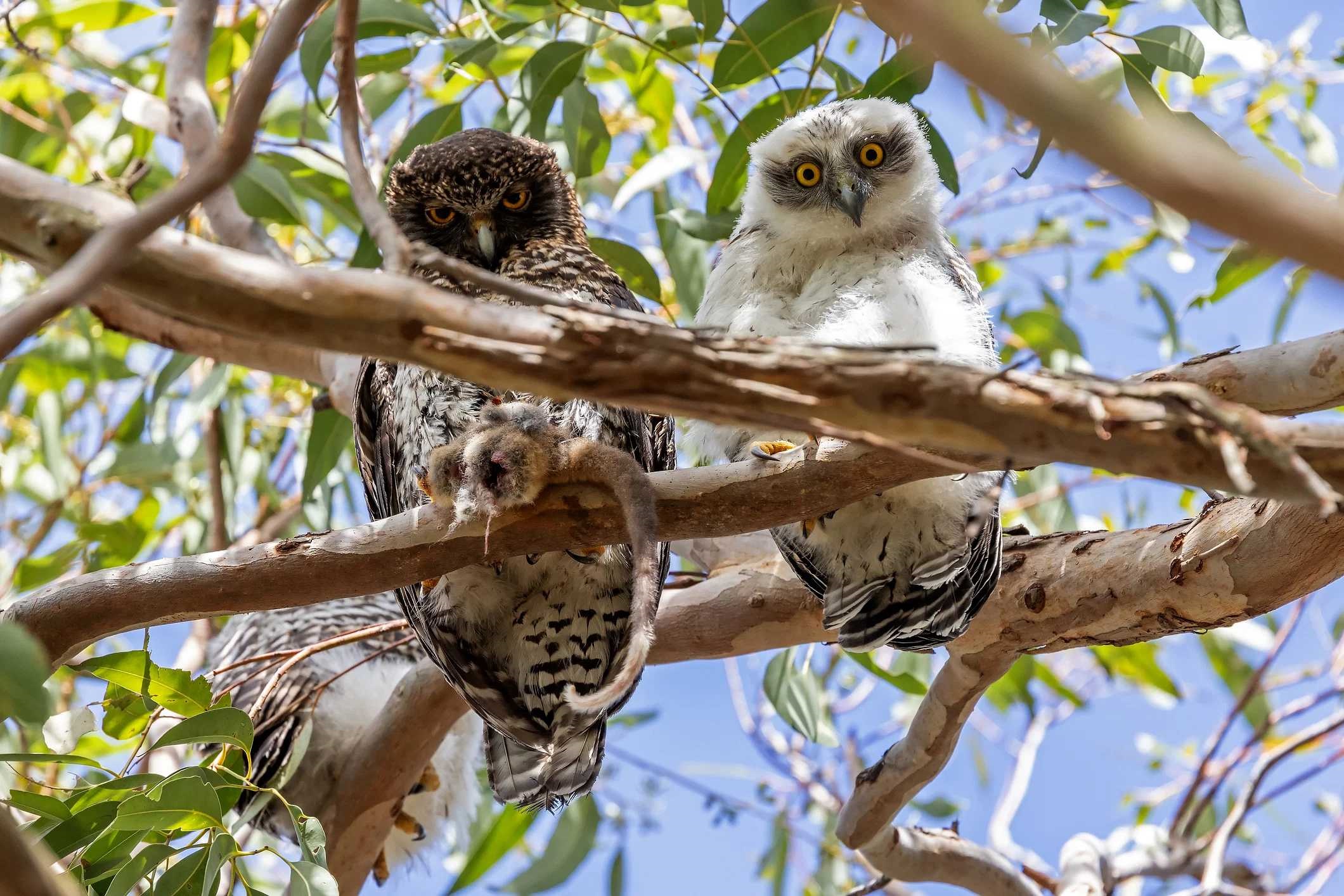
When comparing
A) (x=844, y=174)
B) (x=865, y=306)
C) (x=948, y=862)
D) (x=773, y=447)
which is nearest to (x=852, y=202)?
(x=844, y=174)

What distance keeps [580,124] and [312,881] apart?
216 centimetres

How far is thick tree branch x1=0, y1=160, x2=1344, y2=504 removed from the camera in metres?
1.20

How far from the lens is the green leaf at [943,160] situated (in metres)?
2.92

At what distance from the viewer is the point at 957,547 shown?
258cm

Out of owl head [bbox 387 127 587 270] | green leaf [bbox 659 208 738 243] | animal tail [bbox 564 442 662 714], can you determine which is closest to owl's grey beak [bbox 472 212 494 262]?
owl head [bbox 387 127 587 270]

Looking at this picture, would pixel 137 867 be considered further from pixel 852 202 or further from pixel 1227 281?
pixel 1227 281

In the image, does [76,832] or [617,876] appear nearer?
[76,832]

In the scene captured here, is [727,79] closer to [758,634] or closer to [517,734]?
[758,634]

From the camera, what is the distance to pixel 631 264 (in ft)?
11.8

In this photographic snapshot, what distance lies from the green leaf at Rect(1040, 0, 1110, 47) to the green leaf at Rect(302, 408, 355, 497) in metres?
2.35

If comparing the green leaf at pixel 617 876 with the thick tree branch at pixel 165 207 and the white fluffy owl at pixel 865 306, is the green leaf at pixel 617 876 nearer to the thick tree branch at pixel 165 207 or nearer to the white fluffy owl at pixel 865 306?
the white fluffy owl at pixel 865 306

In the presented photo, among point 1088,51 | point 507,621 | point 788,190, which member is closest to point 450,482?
point 507,621

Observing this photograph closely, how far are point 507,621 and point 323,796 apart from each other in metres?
1.08

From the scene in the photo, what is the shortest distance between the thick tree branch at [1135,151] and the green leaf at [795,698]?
2.55 metres
